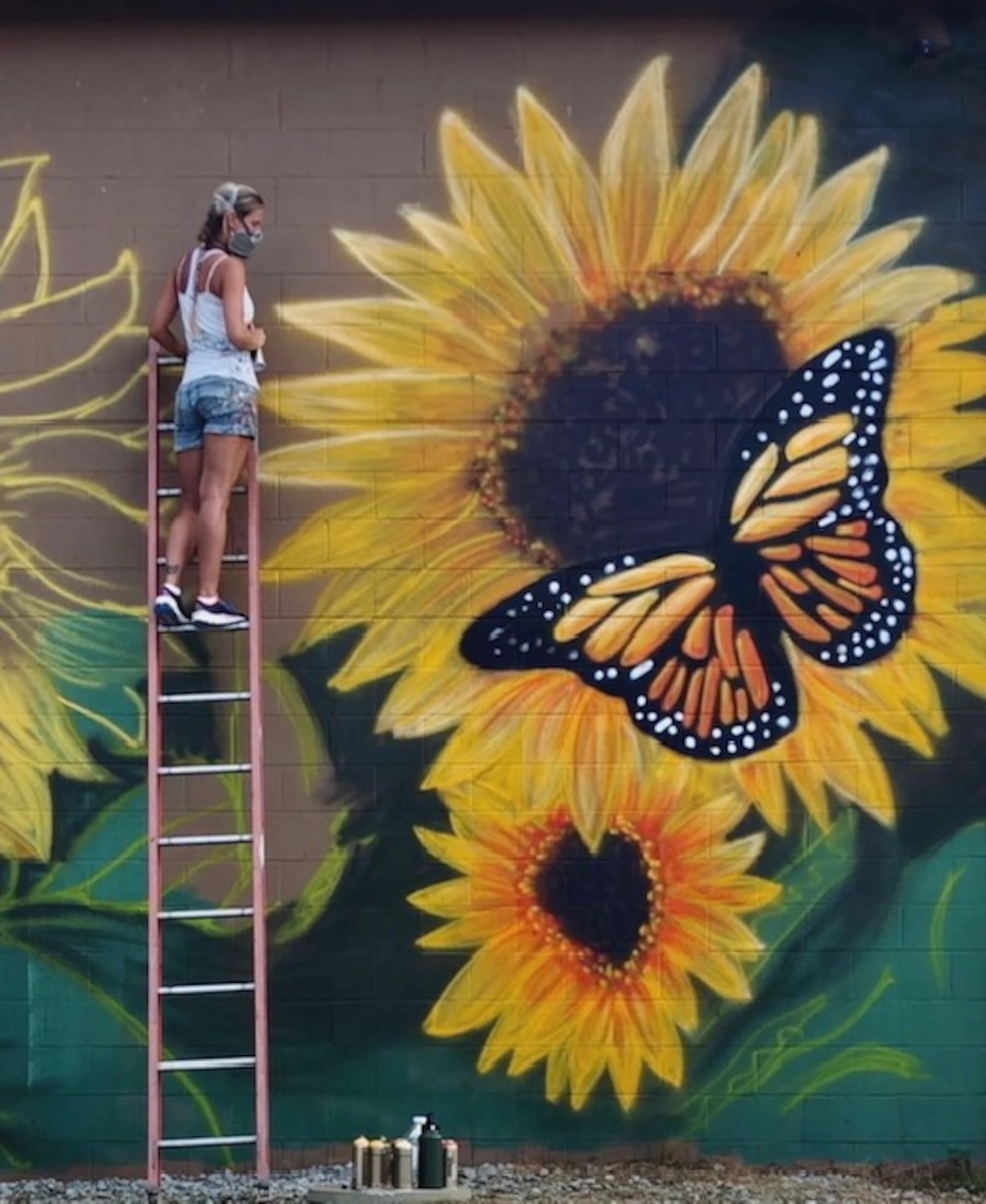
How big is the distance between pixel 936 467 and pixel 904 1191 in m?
2.84

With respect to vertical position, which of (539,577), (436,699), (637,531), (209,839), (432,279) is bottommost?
(209,839)

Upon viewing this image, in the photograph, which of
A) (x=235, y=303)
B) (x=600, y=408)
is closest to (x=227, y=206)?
(x=235, y=303)

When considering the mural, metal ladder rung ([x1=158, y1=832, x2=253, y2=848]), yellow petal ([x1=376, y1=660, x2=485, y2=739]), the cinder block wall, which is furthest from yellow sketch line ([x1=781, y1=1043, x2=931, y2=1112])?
metal ladder rung ([x1=158, y1=832, x2=253, y2=848])

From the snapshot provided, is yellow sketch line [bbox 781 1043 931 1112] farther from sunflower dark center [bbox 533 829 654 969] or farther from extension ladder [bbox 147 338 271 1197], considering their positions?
extension ladder [bbox 147 338 271 1197]

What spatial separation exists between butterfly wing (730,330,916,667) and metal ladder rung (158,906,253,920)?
240cm

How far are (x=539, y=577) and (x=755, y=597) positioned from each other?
0.86m

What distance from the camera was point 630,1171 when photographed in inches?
328

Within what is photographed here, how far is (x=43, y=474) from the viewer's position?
8.39 metres

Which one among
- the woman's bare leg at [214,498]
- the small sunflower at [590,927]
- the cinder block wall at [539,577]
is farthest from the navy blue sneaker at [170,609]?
the small sunflower at [590,927]

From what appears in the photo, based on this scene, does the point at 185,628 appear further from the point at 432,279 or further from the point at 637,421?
the point at 637,421

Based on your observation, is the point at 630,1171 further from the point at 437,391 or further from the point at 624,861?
the point at 437,391

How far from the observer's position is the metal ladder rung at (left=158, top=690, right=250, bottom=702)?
8219mm

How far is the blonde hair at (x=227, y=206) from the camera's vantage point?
8055 mm

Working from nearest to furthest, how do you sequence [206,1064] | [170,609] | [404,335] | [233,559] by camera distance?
[206,1064] → [170,609] → [233,559] → [404,335]
